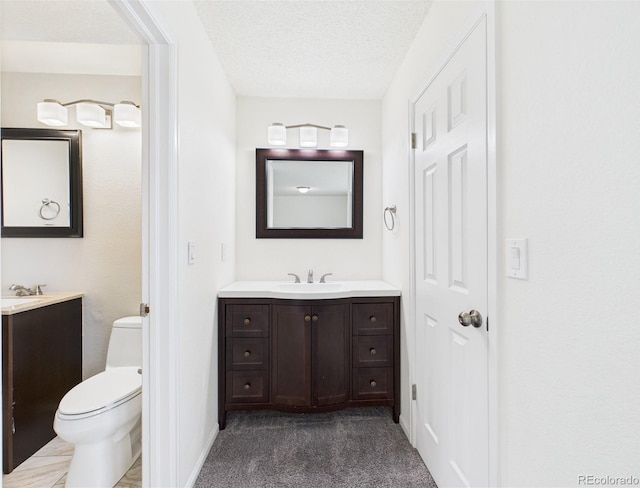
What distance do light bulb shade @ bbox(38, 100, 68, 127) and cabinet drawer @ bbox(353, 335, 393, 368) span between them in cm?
240

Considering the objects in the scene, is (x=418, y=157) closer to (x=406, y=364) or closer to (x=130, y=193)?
(x=406, y=364)

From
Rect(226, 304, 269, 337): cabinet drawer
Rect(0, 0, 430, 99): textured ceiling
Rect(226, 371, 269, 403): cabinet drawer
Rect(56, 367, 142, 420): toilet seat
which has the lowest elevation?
Rect(226, 371, 269, 403): cabinet drawer

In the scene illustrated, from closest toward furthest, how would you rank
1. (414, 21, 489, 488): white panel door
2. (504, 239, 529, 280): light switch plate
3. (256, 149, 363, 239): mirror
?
(504, 239, 529, 280): light switch plate
(414, 21, 489, 488): white panel door
(256, 149, 363, 239): mirror

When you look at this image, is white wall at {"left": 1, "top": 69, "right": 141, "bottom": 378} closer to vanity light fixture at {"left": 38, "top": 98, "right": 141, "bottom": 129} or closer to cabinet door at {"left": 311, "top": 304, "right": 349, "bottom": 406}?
vanity light fixture at {"left": 38, "top": 98, "right": 141, "bottom": 129}

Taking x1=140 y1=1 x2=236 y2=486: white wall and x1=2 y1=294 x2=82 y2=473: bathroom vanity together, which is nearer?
x1=140 y1=1 x2=236 y2=486: white wall

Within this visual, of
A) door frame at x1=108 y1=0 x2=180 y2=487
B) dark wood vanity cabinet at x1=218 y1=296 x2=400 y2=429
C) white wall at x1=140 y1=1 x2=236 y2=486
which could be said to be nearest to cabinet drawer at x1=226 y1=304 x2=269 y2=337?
dark wood vanity cabinet at x1=218 y1=296 x2=400 y2=429

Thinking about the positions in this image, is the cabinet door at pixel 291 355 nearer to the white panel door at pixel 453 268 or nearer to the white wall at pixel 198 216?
the white wall at pixel 198 216

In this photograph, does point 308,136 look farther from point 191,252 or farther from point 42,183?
point 42,183

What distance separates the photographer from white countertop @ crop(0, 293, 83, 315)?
1802mm

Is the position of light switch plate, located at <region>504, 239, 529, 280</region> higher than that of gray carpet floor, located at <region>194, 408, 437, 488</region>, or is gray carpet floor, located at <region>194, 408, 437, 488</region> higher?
light switch plate, located at <region>504, 239, 529, 280</region>

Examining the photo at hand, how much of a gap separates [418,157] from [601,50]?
3.77 ft

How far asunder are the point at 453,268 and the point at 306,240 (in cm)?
151

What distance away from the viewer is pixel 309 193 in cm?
282

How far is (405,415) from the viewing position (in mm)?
2182
